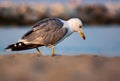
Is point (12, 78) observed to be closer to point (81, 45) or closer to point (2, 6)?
point (81, 45)

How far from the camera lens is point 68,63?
7199 mm

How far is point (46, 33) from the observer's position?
27.9ft

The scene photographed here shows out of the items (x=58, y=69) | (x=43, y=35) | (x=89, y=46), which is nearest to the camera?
(x=58, y=69)

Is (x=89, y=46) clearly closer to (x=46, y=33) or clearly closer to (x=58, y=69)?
(x=46, y=33)

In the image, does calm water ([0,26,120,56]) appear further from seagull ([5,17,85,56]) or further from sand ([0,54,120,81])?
sand ([0,54,120,81])

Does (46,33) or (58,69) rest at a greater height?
(58,69)

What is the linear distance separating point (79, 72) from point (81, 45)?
677cm

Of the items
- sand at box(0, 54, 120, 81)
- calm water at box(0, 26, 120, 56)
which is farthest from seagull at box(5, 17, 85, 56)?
calm water at box(0, 26, 120, 56)

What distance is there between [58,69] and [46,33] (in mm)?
1740

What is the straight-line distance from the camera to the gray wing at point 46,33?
27.7 ft

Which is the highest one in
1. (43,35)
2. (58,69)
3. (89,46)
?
(58,69)

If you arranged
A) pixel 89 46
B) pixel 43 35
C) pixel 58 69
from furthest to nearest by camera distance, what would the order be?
pixel 89 46, pixel 43 35, pixel 58 69

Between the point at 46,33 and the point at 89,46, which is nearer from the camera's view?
the point at 46,33

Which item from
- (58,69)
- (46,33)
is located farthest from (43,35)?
(58,69)
